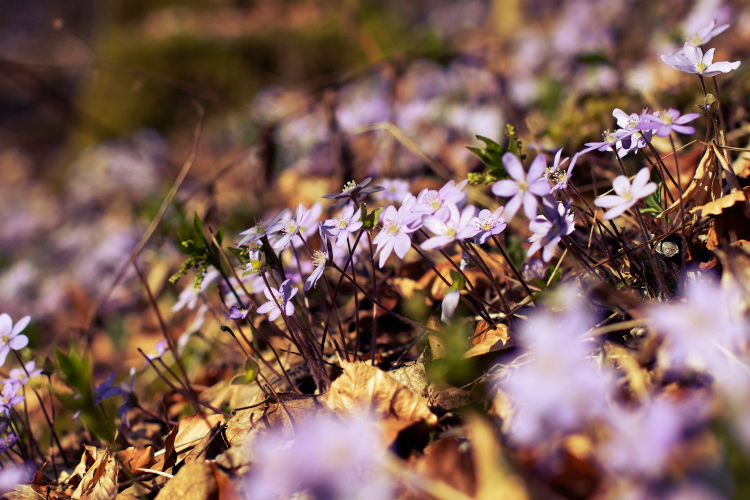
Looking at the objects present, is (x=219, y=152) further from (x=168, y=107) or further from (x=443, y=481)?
(x=443, y=481)

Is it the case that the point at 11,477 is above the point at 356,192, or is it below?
below

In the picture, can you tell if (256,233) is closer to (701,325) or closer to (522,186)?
(522,186)

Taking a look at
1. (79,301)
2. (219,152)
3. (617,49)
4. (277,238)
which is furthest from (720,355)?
(219,152)

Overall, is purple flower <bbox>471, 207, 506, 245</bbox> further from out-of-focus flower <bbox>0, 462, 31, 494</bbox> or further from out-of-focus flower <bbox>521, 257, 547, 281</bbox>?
out-of-focus flower <bbox>0, 462, 31, 494</bbox>

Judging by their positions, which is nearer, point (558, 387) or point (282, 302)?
point (558, 387)

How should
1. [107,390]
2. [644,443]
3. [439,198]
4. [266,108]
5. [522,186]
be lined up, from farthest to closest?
[266,108], [107,390], [439,198], [522,186], [644,443]

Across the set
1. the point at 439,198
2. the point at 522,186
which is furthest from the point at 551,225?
the point at 439,198
